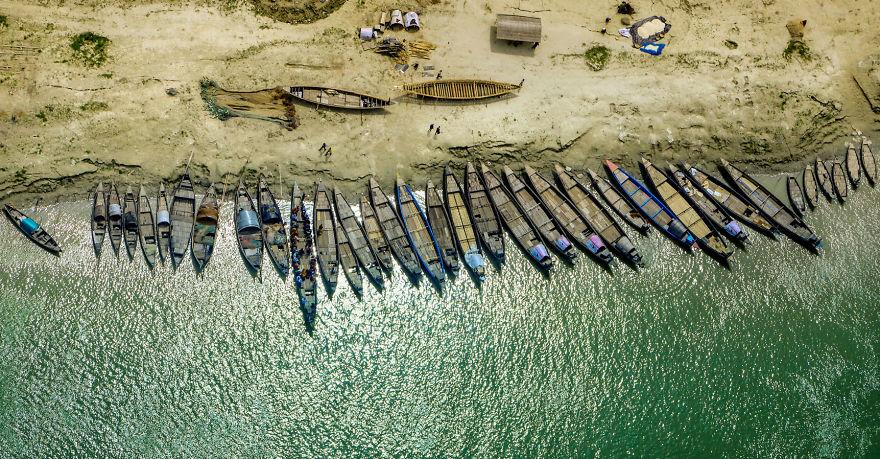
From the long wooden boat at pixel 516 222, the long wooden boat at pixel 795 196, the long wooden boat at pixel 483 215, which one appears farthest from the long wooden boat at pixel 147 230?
the long wooden boat at pixel 795 196

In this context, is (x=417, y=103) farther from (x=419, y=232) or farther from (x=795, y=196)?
(x=795, y=196)

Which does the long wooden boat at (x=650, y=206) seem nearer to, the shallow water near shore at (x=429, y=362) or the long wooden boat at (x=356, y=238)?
the shallow water near shore at (x=429, y=362)

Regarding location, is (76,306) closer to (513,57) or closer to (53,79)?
(53,79)

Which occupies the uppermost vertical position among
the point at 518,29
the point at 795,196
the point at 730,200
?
the point at 518,29

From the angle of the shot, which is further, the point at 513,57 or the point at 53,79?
the point at 513,57

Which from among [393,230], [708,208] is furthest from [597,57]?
[393,230]

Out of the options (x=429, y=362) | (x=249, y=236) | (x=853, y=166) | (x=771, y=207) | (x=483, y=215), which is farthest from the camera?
(x=853, y=166)

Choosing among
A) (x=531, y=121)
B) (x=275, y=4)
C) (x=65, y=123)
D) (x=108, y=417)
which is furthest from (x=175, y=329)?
(x=531, y=121)
